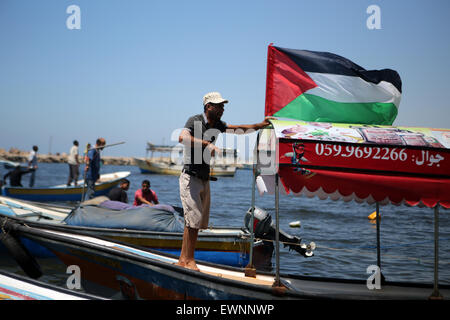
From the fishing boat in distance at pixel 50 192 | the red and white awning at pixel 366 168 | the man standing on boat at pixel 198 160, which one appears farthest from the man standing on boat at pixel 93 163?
the red and white awning at pixel 366 168

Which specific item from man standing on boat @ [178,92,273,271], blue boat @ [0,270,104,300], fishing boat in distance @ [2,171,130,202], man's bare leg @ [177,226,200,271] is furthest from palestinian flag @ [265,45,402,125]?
fishing boat in distance @ [2,171,130,202]

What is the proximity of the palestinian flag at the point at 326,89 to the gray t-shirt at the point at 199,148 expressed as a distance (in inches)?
33.2

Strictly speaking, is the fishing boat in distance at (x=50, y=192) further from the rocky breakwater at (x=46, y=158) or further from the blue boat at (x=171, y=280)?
the rocky breakwater at (x=46, y=158)

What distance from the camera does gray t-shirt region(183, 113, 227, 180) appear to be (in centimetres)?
472

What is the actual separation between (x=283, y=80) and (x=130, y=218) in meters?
4.96

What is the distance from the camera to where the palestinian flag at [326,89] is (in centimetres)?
512

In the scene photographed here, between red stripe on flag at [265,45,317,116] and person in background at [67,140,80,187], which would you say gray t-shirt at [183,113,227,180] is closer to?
red stripe on flag at [265,45,317,116]

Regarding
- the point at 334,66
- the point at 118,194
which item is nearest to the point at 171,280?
the point at 334,66

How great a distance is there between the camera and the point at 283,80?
5.12 m

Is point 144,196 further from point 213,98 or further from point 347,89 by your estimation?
point 347,89

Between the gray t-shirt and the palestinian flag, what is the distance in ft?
2.76

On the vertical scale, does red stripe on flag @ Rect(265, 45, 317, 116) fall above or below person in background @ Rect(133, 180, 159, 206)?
above

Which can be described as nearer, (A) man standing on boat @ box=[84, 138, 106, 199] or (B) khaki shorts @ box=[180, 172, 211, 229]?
(B) khaki shorts @ box=[180, 172, 211, 229]
